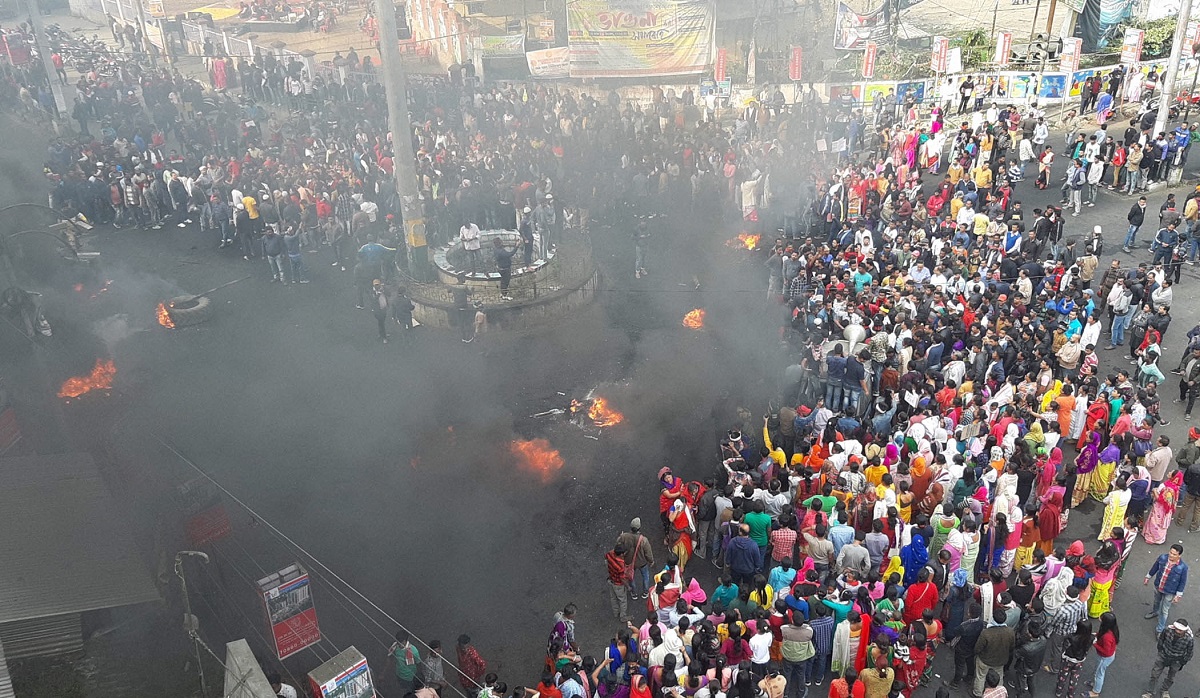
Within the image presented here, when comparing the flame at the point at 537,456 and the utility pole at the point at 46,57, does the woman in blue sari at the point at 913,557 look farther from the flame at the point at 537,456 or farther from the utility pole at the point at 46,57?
the utility pole at the point at 46,57

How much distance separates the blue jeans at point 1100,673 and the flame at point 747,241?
12.8 metres

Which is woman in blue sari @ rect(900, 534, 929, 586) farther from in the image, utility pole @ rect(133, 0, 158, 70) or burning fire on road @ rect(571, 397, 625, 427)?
utility pole @ rect(133, 0, 158, 70)

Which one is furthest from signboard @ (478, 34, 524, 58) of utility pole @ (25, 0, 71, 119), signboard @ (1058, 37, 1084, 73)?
signboard @ (1058, 37, 1084, 73)

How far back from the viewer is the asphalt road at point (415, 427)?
1044cm

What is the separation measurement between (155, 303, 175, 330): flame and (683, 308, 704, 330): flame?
10.0 m

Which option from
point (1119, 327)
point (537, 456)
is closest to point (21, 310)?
point (537, 456)

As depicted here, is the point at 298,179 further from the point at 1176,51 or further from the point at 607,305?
the point at 1176,51

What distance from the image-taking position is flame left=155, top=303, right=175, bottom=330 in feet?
57.5

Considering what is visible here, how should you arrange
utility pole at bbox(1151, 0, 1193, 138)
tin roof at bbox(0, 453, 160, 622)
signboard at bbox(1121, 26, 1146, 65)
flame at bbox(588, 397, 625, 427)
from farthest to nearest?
signboard at bbox(1121, 26, 1146, 65)
utility pole at bbox(1151, 0, 1193, 138)
flame at bbox(588, 397, 625, 427)
tin roof at bbox(0, 453, 160, 622)

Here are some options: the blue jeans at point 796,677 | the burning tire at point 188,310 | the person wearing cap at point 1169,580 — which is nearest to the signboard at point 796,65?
the burning tire at point 188,310

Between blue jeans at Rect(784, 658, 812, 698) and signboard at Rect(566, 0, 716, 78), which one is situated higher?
signboard at Rect(566, 0, 716, 78)

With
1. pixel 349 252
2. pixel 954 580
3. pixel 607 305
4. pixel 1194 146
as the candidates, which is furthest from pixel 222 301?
pixel 1194 146

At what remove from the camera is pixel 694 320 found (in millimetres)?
17219

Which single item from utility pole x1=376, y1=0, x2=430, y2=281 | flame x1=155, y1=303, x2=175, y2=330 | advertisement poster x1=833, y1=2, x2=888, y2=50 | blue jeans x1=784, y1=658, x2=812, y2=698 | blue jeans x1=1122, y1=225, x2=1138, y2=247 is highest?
advertisement poster x1=833, y1=2, x2=888, y2=50
